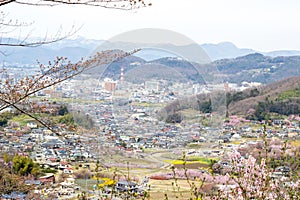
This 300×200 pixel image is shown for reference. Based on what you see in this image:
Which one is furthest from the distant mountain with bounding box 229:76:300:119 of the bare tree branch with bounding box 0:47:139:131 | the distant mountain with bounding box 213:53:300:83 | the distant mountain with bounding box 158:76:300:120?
the bare tree branch with bounding box 0:47:139:131

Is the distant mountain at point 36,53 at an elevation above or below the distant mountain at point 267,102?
above

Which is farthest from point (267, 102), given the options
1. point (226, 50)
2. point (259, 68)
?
point (226, 50)

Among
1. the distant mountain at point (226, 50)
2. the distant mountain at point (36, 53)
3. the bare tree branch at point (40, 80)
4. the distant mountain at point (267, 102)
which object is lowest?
the distant mountain at point (267, 102)

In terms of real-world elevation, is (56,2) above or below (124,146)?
above

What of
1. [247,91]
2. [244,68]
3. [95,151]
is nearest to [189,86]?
[95,151]

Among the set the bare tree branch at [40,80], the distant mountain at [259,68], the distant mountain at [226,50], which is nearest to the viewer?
the bare tree branch at [40,80]

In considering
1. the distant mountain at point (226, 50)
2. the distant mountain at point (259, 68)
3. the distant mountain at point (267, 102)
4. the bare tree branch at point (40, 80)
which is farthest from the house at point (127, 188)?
the distant mountain at point (226, 50)

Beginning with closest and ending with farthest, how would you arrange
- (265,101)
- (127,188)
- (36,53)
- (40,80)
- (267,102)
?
(127,188), (40,80), (36,53), (267,102), (265,101)

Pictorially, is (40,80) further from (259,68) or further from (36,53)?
(259,68)

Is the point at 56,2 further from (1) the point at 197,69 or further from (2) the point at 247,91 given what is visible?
(2) the point at 247,91

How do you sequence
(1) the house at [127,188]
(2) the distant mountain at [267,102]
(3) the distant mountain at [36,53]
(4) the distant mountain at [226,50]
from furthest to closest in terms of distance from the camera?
(4) the distant mountain at [226,50] → (2) the distant mountain at [267,102] → (3) the distant mountain at [36,53] → (1) the house at [127,188]

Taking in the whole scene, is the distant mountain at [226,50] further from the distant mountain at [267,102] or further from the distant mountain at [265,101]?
the distant mountain at [267,102]
